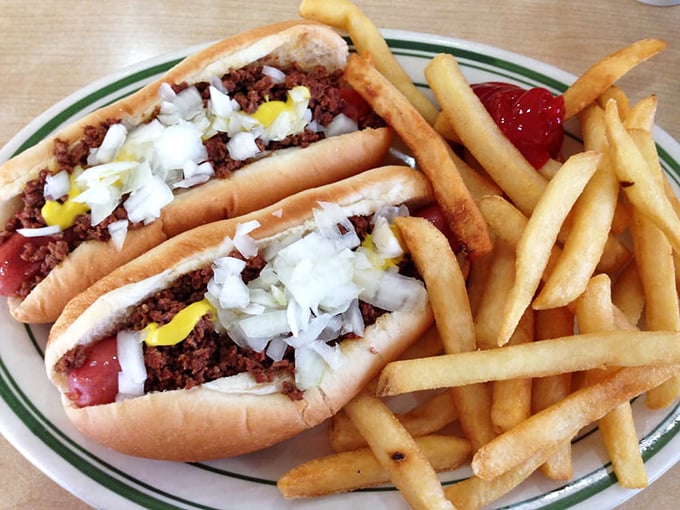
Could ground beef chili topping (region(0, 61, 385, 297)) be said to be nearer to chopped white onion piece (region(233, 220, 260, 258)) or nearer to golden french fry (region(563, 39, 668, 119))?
chopped white onion piece (region(233, 220, 260, 258))

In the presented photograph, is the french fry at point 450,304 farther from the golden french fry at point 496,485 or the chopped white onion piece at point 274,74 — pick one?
the chopped white onion piece at point 274,74

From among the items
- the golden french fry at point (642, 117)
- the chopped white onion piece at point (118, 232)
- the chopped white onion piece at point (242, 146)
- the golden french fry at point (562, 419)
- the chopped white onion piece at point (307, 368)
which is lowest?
the chopped white onion piece at point (307, 368)

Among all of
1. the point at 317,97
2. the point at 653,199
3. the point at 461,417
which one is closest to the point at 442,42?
the point at 317,97

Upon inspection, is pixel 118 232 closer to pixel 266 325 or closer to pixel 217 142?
pixel 217 142

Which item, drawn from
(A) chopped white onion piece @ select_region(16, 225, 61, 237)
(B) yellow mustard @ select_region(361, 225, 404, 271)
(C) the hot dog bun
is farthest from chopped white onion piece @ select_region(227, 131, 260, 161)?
(A) chopped white onion piece @ select_region(16, 225, 61, 237)

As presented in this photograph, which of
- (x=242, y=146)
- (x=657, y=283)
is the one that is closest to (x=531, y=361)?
(x=657, y=283)

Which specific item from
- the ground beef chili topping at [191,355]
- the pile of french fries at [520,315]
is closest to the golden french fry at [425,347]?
the pile of french fries at [520,315]

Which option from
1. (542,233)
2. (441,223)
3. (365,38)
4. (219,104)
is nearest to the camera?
(542,233)
